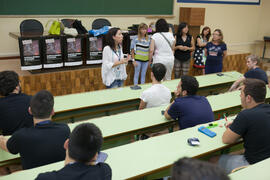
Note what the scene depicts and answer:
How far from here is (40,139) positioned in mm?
1612

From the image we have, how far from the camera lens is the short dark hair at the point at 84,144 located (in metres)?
1.24

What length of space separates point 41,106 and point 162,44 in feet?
9.29

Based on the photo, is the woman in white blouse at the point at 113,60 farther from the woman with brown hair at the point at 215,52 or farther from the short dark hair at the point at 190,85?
the woman with brown hair at the point at 215,52

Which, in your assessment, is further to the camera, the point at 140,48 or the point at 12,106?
the point at 140,48

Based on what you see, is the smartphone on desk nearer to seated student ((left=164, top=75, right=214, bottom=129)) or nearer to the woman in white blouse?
seated student ((left=164, top=75, right=214, bottom=129))

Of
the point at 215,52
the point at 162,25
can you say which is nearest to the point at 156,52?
the point at 162,25

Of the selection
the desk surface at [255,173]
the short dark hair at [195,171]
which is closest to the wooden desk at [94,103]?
the desk surface at [255,173]

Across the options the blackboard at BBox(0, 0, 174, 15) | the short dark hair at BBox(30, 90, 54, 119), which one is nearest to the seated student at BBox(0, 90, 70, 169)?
the short dark hair at BBox(30, 90, 54, 119)

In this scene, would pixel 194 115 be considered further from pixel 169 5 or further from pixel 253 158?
pixel 169 5

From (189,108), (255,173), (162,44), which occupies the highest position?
(162,44)

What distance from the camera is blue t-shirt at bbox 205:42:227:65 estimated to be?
4633 millimetres

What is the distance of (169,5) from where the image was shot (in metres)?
7.91

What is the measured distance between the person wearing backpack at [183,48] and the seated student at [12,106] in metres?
3.11

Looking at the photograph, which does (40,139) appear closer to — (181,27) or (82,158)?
(82,158)
